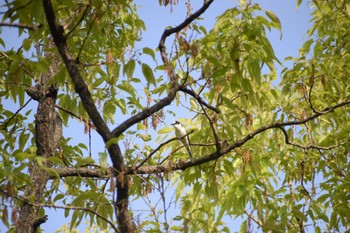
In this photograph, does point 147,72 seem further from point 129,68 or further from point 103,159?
point 103,159

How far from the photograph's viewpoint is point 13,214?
8.03ft

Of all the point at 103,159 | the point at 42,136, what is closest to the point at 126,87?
the point at 42,136

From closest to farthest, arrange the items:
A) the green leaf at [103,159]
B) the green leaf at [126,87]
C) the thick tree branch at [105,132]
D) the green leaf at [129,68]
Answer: the green leaf at [103,159]
the thick tree branch at [105,132]
the green leaf at [129,68]
the green leaf at [126,87]

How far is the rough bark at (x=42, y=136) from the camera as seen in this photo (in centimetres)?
360

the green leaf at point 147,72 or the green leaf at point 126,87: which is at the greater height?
the green leaf at point 126,87

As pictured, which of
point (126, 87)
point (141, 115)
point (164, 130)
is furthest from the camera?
point (164, 130)

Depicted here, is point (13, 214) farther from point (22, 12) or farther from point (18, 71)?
point (22, 12)

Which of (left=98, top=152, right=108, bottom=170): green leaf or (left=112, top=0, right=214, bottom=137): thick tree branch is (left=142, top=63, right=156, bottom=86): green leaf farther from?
(left=98, top=152, right=108, bottom=170): green leaf

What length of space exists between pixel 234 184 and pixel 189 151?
606 mm

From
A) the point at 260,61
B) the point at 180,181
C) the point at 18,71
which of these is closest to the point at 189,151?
the point at 180,181

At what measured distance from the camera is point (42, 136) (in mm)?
4070

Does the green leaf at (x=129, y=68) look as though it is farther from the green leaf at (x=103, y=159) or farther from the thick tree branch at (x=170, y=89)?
the green leaf at (x=103, y=159)

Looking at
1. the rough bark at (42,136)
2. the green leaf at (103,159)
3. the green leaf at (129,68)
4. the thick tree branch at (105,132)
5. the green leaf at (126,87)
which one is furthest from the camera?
the green leaf at (126,87)

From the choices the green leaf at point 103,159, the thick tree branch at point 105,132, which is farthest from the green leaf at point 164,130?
the green leaf at point 103,159
